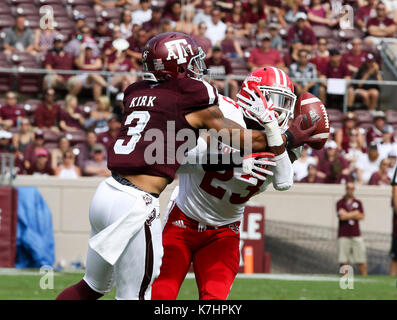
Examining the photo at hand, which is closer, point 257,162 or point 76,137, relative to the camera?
point 257,162

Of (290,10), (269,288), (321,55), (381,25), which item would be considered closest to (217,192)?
(269,288)

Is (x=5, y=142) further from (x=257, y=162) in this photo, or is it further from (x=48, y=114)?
(x=257, y=162)

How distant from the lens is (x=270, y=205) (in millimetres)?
11398

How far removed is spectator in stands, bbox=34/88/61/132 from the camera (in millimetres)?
11969

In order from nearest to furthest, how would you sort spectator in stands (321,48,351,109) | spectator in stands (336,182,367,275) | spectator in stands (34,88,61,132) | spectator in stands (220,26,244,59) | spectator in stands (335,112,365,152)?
spectator in stands (336,182,367,275)
spectator in stands (335,112,365,152)
spectator in stands (34,88,61,132)
spectator in stands (321,48,351,109)
spectator in stands (220,26,244,59)

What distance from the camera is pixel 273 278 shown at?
10109 millimetres

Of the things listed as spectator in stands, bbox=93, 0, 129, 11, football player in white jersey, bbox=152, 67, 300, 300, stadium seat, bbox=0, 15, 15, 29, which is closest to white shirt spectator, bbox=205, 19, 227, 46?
spectator in stands, bbox=93, 0, 129, 11

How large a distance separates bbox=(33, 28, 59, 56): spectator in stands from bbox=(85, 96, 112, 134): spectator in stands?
166 centimetres

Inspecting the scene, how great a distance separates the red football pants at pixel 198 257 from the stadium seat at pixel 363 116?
7.31 metres

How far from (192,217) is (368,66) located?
814 centimetres

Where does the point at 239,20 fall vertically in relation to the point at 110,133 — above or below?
above

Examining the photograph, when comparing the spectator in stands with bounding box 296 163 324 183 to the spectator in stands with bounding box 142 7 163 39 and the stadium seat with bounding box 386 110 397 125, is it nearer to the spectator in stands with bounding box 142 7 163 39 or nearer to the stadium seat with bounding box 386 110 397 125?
the stadium seat with bounding box 386 110 397 125

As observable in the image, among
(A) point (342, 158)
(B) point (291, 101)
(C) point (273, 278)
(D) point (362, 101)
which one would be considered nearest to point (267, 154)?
(B) point (291, 101)

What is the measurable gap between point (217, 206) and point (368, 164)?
700cm
